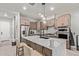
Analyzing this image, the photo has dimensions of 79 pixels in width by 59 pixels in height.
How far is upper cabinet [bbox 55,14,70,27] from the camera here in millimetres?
2078

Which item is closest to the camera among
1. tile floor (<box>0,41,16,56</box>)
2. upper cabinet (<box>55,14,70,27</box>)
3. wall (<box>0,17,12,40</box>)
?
upper cabinet (<box>55,14,70,27</box>)

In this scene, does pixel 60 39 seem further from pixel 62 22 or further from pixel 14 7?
pixel 14 7

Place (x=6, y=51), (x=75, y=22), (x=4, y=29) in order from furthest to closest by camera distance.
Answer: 1. (x=6, y=51)
2. (x=4, y=29)
3. (x=75, y=22)

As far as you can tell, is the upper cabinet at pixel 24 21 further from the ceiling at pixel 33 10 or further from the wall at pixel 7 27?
the wall at pixel 7 27

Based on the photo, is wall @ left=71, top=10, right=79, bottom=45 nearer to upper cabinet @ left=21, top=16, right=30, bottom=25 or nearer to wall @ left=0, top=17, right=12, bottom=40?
upper cabinet @ left=21, top=16, right=30, bottom=25

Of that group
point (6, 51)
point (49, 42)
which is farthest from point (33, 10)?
point (6, 51)

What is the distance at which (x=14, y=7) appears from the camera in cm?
208

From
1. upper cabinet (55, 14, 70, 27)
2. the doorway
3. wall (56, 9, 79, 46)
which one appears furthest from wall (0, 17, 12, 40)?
wall (56, 9, 79, 46)

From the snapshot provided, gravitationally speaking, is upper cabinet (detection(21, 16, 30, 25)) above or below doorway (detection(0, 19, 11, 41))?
above

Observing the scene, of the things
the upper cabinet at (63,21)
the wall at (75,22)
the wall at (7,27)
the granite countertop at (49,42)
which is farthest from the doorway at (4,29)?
the wall at (75,22)

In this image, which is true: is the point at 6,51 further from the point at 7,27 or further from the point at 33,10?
the point at 33,10

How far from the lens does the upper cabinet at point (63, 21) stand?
2.08 meters

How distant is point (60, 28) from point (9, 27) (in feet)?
4.29

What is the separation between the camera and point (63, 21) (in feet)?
7.39
